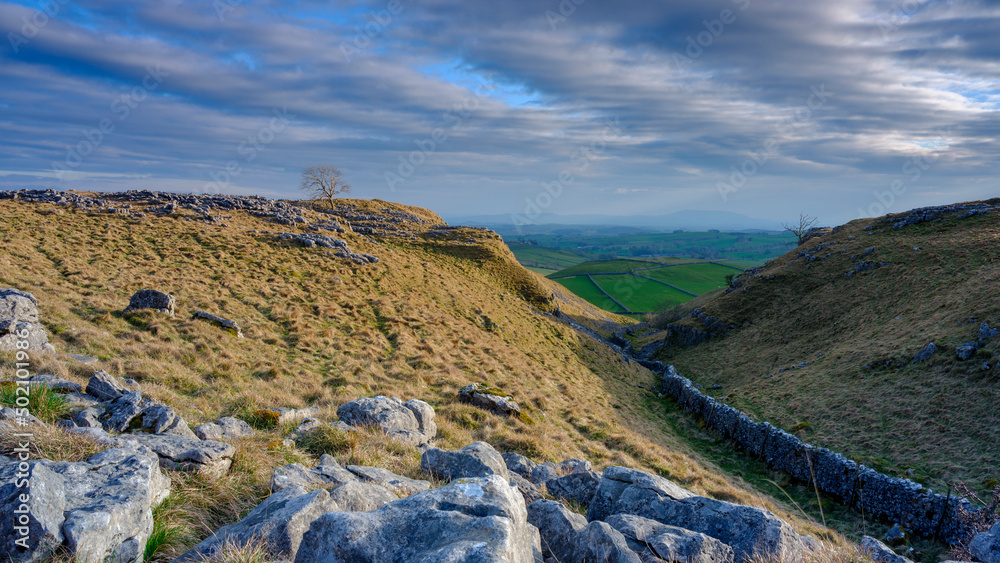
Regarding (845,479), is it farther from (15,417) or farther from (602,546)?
(15,417)

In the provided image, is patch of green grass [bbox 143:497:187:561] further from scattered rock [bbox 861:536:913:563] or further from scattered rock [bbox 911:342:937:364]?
scattered rock [bbox 911:342:937:364]

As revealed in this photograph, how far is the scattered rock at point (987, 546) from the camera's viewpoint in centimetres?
707

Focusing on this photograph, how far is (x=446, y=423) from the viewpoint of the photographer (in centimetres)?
1617

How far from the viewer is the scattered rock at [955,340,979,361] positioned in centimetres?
2653

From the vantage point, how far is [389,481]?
307 inches

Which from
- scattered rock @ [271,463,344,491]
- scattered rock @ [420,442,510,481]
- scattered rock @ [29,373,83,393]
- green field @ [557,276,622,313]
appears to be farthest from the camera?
green field @ [557,276,622,313]

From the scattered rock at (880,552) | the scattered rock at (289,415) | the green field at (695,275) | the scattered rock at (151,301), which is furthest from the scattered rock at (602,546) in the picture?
the green field at (695,275)

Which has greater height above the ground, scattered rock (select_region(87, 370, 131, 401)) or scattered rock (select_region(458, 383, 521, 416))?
scattered rock (select_region(87, 370, 131, 401))

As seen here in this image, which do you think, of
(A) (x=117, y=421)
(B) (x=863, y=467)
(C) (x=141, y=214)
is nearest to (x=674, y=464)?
(B) (x=863, y=467)

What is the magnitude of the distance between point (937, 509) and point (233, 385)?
2898 cm

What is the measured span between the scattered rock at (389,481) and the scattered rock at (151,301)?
18.4 meters

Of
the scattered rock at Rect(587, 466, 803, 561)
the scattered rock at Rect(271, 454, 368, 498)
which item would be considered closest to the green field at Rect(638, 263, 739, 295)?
the scattered rock at Rect(587, 466, 803, 561)

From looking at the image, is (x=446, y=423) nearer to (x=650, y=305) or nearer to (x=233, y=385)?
(x=233, y=385)

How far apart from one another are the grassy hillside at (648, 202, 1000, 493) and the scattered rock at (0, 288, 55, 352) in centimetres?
3502
